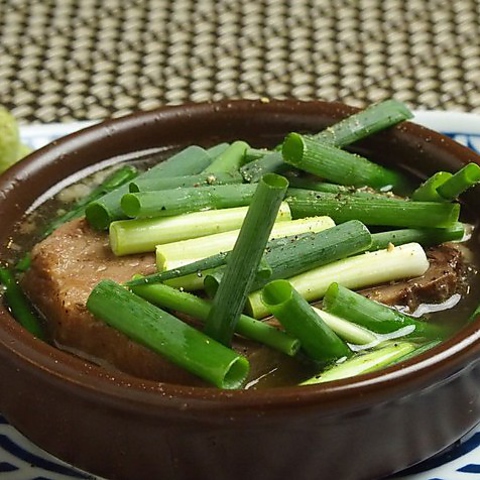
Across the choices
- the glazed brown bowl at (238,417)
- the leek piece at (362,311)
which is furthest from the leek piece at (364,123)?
the glazed brown bowl at (238,417)

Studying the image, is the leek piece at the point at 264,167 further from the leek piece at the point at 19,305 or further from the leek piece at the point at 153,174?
the leek piece at the point at 19,305

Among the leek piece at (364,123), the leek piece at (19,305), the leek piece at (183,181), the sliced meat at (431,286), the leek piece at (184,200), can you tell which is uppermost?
the leek piece at (364,123)

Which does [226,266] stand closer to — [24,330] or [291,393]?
[291,393]

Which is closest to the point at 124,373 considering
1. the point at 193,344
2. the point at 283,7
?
the point at 193,344

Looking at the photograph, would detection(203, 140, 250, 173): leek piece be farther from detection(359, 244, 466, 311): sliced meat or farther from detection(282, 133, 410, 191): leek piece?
detection(359, 244, 466, 311): sliced meat

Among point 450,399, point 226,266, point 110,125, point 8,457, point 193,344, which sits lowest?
point 8,457
